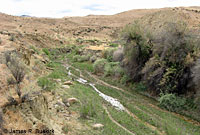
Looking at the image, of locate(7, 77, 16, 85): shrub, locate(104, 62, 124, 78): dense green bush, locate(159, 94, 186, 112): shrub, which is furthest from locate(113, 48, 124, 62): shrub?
locate(7, 77, 16, 85): shrub

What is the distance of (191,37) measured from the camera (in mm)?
15414

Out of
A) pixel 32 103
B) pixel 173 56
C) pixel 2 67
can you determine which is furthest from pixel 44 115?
pixel 173 56

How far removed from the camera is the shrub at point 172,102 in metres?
14.3

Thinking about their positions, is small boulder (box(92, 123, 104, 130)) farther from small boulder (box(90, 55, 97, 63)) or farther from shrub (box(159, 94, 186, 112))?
small boulder (box(90, 55, 97, 63))

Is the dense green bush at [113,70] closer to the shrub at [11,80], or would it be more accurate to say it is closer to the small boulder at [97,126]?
the small boulder at [97,126]

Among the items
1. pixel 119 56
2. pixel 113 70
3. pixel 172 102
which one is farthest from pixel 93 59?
pixel 172 102

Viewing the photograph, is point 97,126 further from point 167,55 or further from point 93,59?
point 93,59

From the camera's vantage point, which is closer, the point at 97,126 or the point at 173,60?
the point at 97,126

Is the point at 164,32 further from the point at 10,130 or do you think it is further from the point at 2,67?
the point at 10,130

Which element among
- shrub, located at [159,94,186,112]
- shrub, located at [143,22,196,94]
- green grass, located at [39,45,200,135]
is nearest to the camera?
green grass, located at [39,45,200,135]

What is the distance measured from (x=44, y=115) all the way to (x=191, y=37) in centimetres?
1358

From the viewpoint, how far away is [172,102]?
14.6 metres

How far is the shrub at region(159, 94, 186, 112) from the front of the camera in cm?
1428

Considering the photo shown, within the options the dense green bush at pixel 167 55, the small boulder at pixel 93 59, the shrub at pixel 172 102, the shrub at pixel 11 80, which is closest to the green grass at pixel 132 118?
the shrub at pixel 172 102
